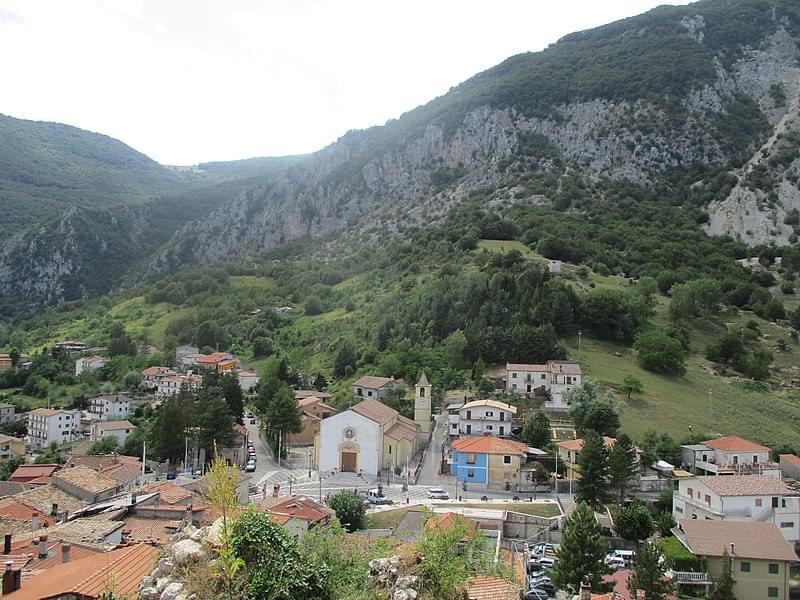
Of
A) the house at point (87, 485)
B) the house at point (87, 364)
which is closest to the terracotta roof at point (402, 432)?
the house at point (87, 485)

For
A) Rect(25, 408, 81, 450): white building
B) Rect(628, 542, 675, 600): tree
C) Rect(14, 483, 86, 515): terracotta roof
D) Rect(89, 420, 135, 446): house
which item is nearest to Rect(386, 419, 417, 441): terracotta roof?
Rect(14, 483, 86, 515): terracotta roof

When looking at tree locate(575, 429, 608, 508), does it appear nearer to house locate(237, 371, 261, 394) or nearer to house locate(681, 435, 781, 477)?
house locate(681, 435, 781, 477)

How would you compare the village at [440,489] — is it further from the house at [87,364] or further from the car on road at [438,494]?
the house at [87,364]

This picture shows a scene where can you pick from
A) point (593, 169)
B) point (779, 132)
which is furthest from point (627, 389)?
point (779, 132)

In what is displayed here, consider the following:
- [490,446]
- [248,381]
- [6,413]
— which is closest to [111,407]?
[248,381]

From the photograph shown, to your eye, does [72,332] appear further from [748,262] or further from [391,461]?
[748,262]

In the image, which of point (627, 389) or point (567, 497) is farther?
point (627, 389)

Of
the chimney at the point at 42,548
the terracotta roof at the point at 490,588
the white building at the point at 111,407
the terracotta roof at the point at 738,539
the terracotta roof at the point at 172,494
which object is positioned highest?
the terracotta roof at the point at 490,588
